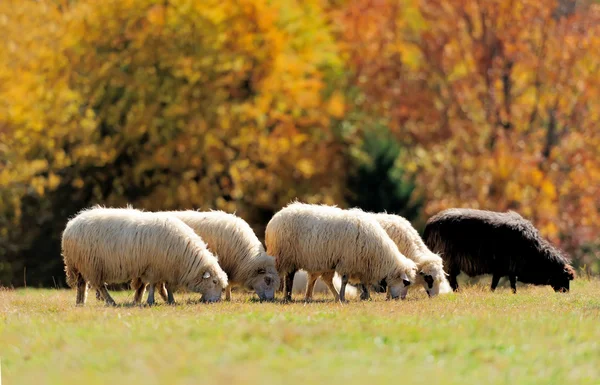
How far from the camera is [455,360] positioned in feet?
39.9

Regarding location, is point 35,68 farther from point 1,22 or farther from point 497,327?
point 497,327

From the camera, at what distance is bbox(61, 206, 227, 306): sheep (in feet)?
60.4

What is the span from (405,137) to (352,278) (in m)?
17.9

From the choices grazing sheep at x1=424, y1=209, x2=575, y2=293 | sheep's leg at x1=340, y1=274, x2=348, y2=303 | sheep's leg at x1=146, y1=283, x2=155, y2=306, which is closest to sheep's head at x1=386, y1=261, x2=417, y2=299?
sheep's leg at x1=340, y1=274, x2=348, y2=303

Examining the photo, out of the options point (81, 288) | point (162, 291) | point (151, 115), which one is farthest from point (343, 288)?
point (151, 115)

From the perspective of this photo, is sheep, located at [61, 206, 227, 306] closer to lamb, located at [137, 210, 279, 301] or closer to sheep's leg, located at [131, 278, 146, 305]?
sheep's leg, located at [131, 278, 146, 305]

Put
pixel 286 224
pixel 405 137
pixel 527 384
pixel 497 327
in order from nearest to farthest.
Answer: pixel 527 384 < pixel 497 327 < pixel 286 224 < pixel 405 137

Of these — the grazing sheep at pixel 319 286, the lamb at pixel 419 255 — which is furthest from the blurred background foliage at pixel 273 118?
the lamb at pixel 419 255

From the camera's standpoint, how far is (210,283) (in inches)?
741

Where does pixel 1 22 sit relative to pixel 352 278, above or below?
above

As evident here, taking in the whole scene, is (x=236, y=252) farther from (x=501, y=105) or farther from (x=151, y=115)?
(x=501, y=105)

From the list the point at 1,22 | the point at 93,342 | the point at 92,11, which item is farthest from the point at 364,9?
the point at 93,342

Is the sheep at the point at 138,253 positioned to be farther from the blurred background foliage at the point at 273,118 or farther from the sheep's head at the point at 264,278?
the blurred background foliage at the point at 273,118

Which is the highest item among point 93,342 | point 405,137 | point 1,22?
point 1,22
